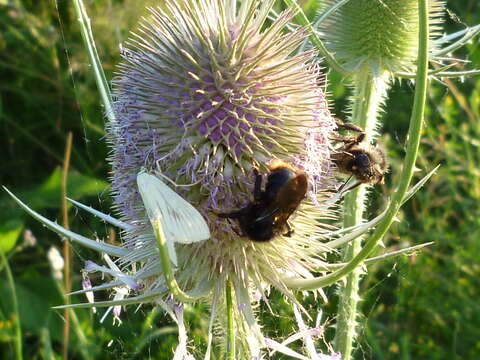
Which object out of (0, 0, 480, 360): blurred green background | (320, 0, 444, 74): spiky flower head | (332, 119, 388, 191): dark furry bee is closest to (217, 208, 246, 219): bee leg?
(332, 119, 388, 191): dark furry bee

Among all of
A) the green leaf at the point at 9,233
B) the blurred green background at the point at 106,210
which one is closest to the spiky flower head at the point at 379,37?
the blurred green background at the point at 106,210

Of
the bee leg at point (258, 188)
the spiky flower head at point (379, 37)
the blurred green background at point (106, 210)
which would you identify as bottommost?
the blurred green background at point (106, 210)

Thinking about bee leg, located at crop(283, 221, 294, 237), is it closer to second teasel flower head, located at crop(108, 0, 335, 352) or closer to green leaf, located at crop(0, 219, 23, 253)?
second teasel flower head, located at crop(108, 0, 335, 352)

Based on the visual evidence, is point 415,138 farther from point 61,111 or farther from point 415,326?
point 61,111

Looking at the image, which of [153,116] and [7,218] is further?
[7,218]

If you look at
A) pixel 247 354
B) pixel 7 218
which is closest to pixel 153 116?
pixel 247 354

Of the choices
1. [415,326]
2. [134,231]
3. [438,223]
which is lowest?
[415,326]

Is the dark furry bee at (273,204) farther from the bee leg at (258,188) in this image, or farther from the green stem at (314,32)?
the green stem at (314,32)
